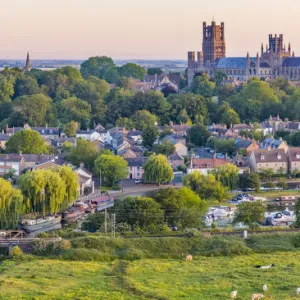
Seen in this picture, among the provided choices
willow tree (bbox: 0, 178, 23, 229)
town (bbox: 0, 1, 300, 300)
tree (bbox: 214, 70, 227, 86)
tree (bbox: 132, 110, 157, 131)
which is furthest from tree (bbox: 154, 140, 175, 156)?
tree (bbox: 214, 70, 227, 86)

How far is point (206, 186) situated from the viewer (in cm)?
4319

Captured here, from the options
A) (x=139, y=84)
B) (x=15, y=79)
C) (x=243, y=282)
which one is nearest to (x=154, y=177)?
(x=243, y=282)

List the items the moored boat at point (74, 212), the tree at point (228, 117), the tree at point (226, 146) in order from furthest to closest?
1. the tree at point (228, 117)
2. the tree at point (226, 146)
3. the moored boat at point (74, 212)

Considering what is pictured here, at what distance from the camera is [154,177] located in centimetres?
4825

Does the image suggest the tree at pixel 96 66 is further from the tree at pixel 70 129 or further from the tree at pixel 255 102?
the tree at pixel 70 129

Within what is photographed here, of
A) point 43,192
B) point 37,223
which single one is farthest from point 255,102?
point 37,223

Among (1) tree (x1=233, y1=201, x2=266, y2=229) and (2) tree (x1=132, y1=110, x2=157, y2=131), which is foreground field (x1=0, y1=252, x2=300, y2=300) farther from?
(2) tree (x1=132, y1=110, x2=157, y2=131)

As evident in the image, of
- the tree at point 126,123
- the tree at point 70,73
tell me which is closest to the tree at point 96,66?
the tree at point 70,73

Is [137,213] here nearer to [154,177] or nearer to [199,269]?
[199,269]

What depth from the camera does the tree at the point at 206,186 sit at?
4309 cm

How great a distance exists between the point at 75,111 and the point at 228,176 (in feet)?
102

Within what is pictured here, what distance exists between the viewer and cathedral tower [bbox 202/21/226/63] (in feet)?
362

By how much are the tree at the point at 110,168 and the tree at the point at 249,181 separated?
7.65m

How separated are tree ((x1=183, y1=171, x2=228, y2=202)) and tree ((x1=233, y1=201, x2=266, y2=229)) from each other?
586cm
